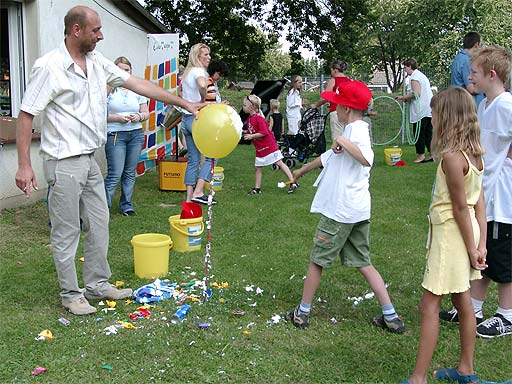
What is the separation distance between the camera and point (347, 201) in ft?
12.0

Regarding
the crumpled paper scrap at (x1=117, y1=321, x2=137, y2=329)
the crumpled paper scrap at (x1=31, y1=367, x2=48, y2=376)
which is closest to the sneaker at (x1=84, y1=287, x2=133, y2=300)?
the crumpled paper scrap at (x1=117, y1=321, x2=137, y2=329)

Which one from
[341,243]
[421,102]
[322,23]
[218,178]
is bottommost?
[218,178]

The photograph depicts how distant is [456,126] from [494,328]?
1.51 metres

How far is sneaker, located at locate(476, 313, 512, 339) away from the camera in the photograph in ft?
12.1

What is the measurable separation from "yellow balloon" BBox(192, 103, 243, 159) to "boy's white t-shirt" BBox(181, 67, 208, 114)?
125 inches

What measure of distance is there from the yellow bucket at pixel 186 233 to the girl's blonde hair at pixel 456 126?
279 cm

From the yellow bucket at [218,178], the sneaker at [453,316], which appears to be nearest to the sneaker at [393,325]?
the sneaker at [453,316]

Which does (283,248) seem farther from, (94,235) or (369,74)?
(369,74)

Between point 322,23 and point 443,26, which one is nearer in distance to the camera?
point 322,23

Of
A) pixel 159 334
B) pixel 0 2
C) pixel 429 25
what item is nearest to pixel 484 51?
pixel 159 334

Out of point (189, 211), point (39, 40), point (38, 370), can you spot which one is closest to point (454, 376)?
point (38, 370)

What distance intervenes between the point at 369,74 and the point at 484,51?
3829 centimetres

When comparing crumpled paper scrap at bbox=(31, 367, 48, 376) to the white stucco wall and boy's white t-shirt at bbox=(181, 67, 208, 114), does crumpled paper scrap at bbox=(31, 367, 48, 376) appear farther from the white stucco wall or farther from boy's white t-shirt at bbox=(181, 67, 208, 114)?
boy's white t-shirt at bbox=(181, 67, 208, 114)

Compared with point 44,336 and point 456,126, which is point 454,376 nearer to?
point 456,126
